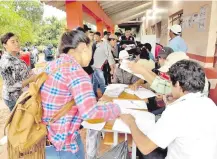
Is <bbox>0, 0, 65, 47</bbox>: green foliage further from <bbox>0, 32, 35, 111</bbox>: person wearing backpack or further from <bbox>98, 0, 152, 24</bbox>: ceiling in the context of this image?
<bbox>98, 0, 152, 24</bbox>: ceiling

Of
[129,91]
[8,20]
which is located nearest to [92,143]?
[129,91]

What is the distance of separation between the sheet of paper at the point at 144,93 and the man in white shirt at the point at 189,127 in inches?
38.2

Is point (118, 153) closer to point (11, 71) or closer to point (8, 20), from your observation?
point (11, 71)

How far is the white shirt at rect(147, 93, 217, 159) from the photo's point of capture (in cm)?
85

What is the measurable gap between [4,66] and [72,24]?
246 cm

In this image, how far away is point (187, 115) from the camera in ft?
2.78

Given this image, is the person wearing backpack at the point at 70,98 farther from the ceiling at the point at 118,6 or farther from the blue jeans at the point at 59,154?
the ceiling at the point at 118,6

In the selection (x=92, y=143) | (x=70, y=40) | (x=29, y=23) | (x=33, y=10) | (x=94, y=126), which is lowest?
(x=92, y=143)

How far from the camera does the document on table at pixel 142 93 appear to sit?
1921 millimetres

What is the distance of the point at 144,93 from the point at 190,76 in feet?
3.59

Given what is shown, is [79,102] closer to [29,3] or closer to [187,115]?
[187,115]

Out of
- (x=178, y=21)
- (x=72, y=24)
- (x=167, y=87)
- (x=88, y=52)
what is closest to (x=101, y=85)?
(x=72, y=24)

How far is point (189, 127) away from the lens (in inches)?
33.2

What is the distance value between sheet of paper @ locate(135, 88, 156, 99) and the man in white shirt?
3.19 feet
